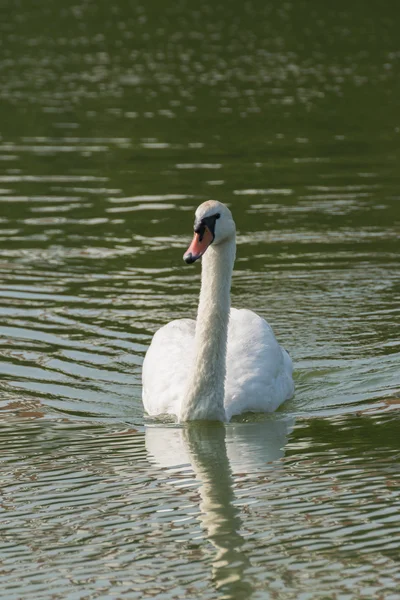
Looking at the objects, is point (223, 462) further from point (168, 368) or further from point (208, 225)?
point (208, 225)

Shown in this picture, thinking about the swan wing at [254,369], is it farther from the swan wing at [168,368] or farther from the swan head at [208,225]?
the swan head at [208,225]

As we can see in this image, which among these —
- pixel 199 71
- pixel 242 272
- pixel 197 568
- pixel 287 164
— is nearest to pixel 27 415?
pixel 197 568

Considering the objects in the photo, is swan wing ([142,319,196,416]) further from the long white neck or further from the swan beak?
the swan beak

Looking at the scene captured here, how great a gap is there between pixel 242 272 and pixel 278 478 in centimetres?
651

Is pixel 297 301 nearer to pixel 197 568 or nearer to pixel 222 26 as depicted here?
pixel 197 568

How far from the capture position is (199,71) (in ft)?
111

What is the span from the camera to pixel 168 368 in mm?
11578

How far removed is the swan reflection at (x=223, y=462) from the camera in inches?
309

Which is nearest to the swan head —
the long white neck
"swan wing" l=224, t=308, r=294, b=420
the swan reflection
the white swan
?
the white swan

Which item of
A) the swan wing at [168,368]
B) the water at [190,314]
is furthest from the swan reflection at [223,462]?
the swan wing at [168,368]

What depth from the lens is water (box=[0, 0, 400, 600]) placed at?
805cm

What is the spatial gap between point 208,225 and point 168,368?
1.55 metres

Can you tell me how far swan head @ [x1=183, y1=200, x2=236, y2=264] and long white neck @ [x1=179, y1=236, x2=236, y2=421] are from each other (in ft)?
0.78

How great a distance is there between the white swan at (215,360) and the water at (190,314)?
0.20m
